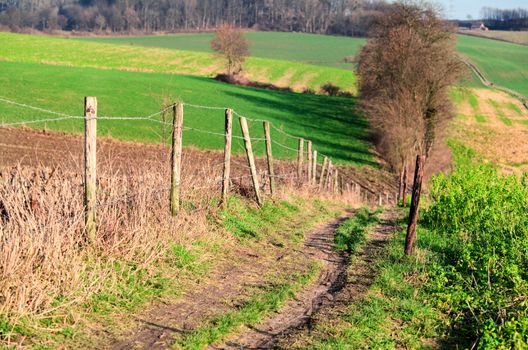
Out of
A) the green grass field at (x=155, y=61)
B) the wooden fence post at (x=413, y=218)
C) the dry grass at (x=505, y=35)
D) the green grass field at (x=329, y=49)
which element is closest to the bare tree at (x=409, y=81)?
the wooden fence post at (x=413, y=218)

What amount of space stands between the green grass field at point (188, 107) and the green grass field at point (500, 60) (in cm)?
3223

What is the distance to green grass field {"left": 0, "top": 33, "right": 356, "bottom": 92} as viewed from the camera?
81625 millimetres

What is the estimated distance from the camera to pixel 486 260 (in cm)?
959

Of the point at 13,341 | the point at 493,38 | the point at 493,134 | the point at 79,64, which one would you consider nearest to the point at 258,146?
the point at 493,134

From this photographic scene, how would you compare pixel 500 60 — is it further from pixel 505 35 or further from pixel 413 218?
pixel 413 218

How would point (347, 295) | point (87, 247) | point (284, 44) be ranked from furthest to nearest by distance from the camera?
point (284, 44) → point (347, 295) → point (87, 247)

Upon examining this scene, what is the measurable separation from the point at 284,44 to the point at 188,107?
7859 centimetres

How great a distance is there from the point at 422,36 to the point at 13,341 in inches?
1956

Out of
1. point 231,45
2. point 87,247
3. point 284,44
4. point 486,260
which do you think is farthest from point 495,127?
point 284,44

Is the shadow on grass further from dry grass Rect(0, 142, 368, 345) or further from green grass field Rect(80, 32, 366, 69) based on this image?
dry grass Rect(0, 142, 368, 345)

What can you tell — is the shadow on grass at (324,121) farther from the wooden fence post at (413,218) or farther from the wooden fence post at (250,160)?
the wooden fence post at (413,218)

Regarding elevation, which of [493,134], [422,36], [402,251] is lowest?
[493,134]

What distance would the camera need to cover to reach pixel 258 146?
138ft

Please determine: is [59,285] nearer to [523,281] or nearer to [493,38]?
[523,281]
